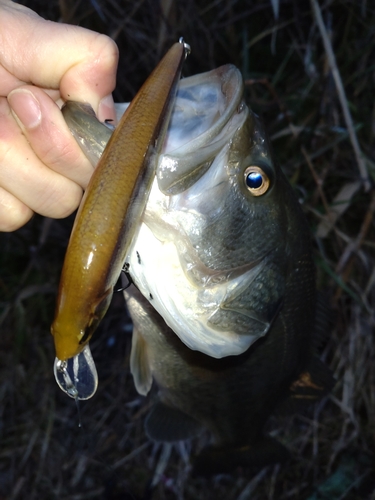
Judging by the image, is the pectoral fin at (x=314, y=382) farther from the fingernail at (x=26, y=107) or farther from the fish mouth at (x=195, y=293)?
the fingernail at (x=26, y=107)

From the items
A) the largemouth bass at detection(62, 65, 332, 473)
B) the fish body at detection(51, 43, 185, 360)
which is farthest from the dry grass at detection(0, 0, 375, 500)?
the fish body at detection(51, 43, 185, 360)

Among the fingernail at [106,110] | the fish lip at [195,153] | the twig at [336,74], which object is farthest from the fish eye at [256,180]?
the twig at [336,74]

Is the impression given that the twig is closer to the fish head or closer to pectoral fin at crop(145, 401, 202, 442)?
the fish head

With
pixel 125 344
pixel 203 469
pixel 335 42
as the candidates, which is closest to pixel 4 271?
pixel 125 344

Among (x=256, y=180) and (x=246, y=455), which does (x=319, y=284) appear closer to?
(x=246, y=455)

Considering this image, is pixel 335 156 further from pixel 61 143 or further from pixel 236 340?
pixel 61 143

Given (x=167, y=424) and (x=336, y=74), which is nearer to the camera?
(x=167, y=424)

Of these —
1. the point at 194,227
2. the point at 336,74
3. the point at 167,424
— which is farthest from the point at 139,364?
the point at 336,74

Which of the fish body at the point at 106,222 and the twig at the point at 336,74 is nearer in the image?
the fish body at the point at 106,222
